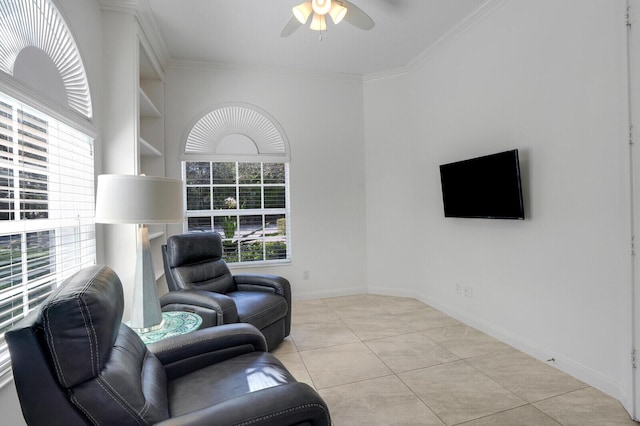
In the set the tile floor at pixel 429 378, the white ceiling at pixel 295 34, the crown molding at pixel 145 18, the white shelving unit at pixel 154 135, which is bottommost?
the tile floor at pixel 429 378

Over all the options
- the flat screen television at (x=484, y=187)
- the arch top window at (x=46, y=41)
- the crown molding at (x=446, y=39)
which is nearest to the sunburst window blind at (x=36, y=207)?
the arch top window at (x=46, y=41)

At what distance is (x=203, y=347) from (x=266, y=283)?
1562mm

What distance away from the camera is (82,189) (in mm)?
2432

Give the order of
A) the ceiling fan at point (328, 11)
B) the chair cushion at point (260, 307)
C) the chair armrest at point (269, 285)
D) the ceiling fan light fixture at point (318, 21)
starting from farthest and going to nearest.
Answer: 1. the chair armrest at point (269, 285)
2. the chair cushion at point (260, 307)
3. the ceiling fan light fixture at point (318, 21)
4. the ceiling fan at point (328, 11)

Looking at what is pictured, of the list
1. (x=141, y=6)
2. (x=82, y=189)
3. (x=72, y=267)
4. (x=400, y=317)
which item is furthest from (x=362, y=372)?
(x=141, y=6)

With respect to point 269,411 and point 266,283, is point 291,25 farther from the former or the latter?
point 269,411

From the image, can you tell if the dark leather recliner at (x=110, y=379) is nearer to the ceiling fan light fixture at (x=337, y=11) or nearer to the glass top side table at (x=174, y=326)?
the glass top side table at (x=174, y=326)

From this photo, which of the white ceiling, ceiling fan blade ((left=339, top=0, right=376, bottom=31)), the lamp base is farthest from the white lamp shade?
the white ceiling

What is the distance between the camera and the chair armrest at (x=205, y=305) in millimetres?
2430

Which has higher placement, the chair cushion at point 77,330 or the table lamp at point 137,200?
the table lamp at point 137,200

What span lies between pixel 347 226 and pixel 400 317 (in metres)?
1.40

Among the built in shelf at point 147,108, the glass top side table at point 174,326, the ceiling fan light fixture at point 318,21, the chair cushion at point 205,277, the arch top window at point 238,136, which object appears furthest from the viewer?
the arch top window at point 238,136

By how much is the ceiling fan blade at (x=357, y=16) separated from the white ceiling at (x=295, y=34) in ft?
1.70

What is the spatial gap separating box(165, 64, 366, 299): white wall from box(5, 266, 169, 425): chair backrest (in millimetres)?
3328
